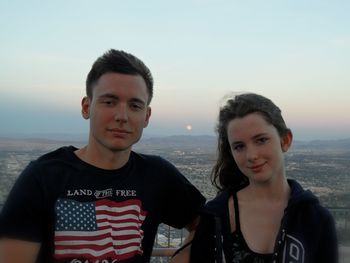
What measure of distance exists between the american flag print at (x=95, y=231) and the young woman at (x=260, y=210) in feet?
1.47

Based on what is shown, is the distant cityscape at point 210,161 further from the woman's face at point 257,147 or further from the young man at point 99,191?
the woman's face at point 257,147

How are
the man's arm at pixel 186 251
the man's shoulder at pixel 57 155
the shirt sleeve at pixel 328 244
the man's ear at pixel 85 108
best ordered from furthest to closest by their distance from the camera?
the man's arm at pixel 186 251
the man's ear at pixel 85 108
the man's shoulder at pixel 57 155
the shirt sleeve at pixel 328 244

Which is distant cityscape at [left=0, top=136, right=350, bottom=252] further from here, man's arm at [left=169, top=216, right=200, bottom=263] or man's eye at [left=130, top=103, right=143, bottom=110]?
man's eye at [left=130, top=103, right=143, bottom=110]

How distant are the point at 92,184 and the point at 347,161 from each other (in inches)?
530

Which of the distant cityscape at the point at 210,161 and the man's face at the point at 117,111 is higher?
the man's face at the point at 117,111

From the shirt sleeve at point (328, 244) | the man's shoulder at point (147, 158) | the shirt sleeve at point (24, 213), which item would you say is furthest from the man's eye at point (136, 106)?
the shirt sleeve at point (328, 244)

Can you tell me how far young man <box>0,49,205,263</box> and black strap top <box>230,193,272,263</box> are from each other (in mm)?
462

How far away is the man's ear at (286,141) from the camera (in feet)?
7.83

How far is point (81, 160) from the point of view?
2158 millimetres

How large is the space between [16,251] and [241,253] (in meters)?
1.15

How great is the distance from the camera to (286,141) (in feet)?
7.91

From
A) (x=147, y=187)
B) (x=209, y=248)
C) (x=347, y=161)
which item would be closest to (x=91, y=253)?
(x=147, y=187)

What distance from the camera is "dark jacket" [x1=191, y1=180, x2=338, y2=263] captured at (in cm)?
202

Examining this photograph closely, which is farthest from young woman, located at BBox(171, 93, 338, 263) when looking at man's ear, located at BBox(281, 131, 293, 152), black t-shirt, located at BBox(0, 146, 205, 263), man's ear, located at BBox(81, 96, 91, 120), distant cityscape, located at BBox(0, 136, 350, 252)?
man's ear, located at BBox(81, 96, 91, 120)
